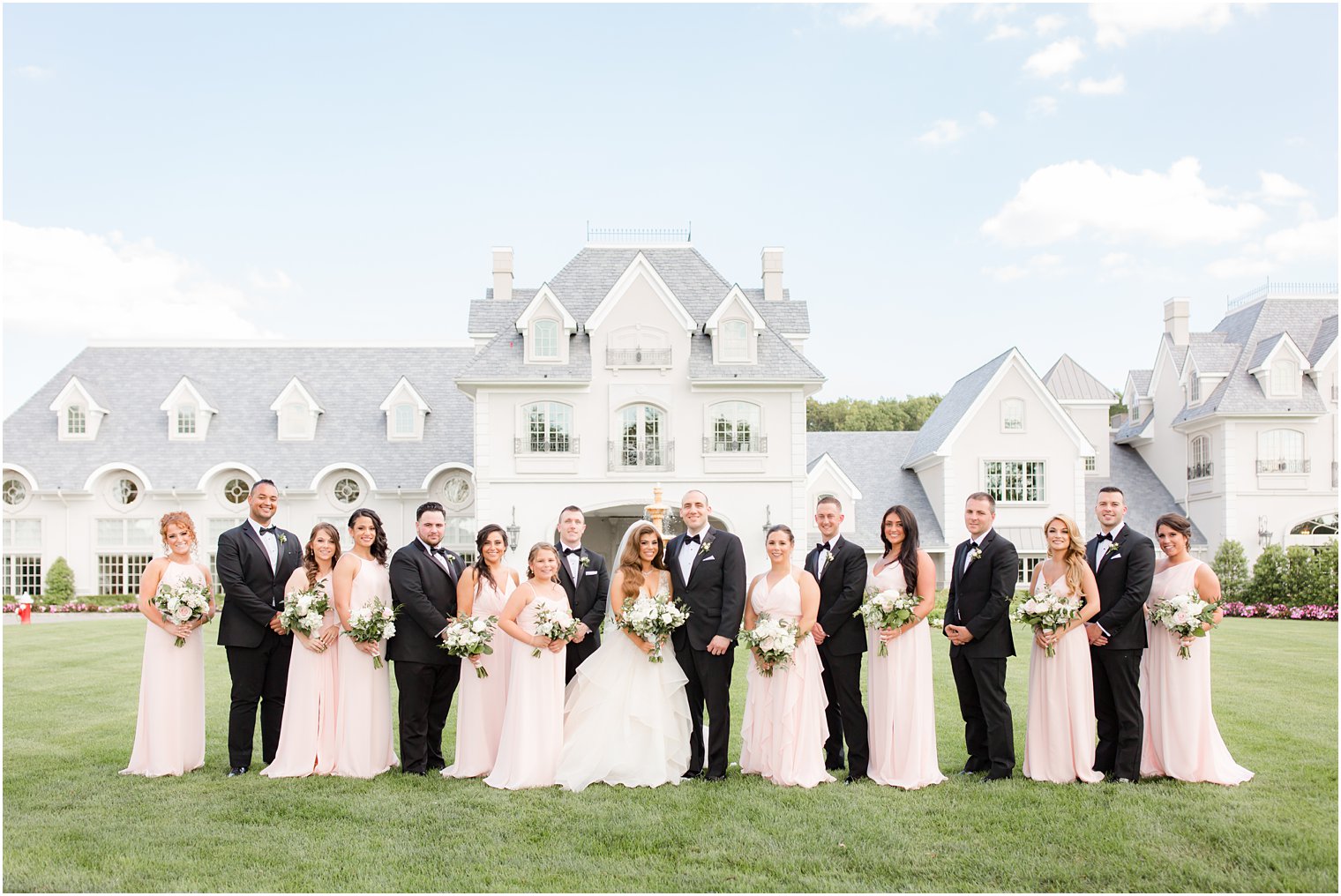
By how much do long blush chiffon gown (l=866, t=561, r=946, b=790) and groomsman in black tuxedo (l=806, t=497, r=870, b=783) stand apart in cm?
15

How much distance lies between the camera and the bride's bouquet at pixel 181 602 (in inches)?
329

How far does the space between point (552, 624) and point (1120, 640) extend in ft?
14.6

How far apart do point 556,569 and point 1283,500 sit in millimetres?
32414

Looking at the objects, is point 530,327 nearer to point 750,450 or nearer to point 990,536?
point 750,450

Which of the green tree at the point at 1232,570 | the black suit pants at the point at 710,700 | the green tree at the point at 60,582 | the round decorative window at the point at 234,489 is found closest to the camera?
the black suit pants at the point at 710,700

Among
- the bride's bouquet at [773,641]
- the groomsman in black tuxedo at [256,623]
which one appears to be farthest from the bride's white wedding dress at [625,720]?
the groomsman in black tuxedo at [256,623]

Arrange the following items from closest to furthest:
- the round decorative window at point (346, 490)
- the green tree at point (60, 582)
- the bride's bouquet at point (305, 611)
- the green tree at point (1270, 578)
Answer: the bride's bouquet at point (305, 611) < the green tree at point (1270, 578) < the green tree at point (60, 582) < the round decorative window at point (346, 490)

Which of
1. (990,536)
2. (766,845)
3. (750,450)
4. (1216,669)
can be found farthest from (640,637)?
(750,450)

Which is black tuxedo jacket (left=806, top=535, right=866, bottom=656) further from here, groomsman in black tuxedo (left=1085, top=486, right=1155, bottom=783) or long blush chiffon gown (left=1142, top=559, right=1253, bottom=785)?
long blush chiffon gown (left=1142, top=559, right=1253, bottom=785)

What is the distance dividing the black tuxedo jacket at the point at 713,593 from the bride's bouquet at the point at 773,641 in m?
0.26

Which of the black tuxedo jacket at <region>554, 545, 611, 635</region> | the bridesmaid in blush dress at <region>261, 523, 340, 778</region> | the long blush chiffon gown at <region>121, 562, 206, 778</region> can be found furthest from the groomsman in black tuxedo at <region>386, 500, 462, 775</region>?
the long blush chiffon gown at <region>121, 562, 206, 778</region>

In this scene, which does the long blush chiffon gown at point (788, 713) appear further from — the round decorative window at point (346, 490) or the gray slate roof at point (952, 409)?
the round decorative window at point (346, 490)

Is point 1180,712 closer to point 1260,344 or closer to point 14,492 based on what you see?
point 1260,344

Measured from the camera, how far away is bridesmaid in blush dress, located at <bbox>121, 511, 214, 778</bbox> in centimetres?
850
